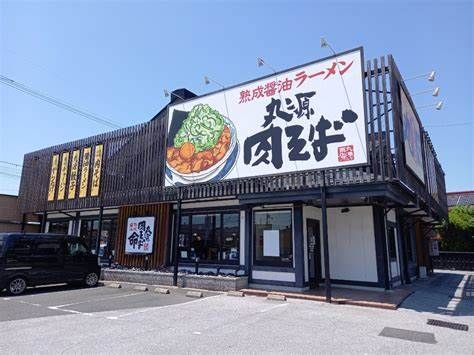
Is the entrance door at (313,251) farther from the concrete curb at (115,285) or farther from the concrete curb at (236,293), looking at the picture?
the concrete curb at (115,285)

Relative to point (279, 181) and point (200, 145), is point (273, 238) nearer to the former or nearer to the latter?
point (279, 181)

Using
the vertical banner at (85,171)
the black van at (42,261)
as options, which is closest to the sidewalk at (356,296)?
the black van at (42,261)

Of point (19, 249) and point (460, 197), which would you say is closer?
point (19, 249)

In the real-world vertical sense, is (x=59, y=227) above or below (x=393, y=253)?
above

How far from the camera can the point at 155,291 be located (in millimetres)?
11711

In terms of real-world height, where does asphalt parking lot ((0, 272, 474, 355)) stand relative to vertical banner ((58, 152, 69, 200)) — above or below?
below

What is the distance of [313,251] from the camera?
41.2ft

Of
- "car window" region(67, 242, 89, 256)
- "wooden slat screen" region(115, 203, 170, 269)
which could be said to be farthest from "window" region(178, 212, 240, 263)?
"car window" region(67, 242, 89, 256)

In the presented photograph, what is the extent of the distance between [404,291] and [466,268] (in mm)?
15873

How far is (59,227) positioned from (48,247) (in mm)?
9130

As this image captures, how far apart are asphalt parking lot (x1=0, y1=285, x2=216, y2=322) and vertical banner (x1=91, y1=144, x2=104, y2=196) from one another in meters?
5.28

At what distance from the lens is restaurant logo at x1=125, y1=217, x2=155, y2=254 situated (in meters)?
15.3

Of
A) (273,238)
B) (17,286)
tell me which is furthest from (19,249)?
(273,238)

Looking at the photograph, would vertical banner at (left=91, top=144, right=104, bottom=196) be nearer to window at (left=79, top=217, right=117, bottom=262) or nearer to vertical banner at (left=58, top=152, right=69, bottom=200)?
window at (left=79, top=217, right=117, bottom=262)
